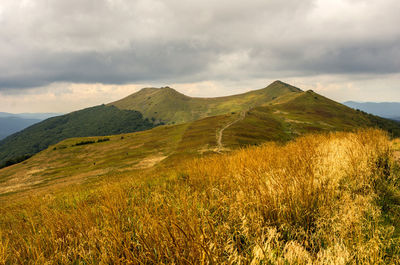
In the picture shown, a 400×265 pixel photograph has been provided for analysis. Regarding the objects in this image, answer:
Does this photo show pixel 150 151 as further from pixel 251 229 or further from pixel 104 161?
pixel 251 229

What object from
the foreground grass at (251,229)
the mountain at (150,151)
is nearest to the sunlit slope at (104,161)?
the mountain at (150,151)

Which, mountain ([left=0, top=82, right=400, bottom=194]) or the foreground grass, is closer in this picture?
the foreground grass

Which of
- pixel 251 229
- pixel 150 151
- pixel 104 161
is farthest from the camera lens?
pixel 104 161

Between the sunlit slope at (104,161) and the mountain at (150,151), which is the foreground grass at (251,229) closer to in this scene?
the mountain at (150,151)

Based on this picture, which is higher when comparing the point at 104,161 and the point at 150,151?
the point at 150,151

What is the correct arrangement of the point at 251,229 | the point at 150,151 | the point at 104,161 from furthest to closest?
the point at 104,161 → the point at 150,151 → the point at 251,229

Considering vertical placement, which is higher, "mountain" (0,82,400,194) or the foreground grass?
the foreground grass

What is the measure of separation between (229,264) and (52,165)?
252 ft

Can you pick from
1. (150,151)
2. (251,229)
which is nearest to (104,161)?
(150,151)

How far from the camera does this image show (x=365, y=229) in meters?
3.19

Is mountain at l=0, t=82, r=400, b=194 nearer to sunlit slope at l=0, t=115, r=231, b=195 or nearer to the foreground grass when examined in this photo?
sunlit slope at l=0, t=115, r=231, b=195

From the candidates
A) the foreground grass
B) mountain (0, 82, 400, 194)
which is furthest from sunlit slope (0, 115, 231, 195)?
the foreground grass

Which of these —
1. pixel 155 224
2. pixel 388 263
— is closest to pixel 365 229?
pixel 388 263

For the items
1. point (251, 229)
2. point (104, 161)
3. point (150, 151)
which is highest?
point (251, 229)
